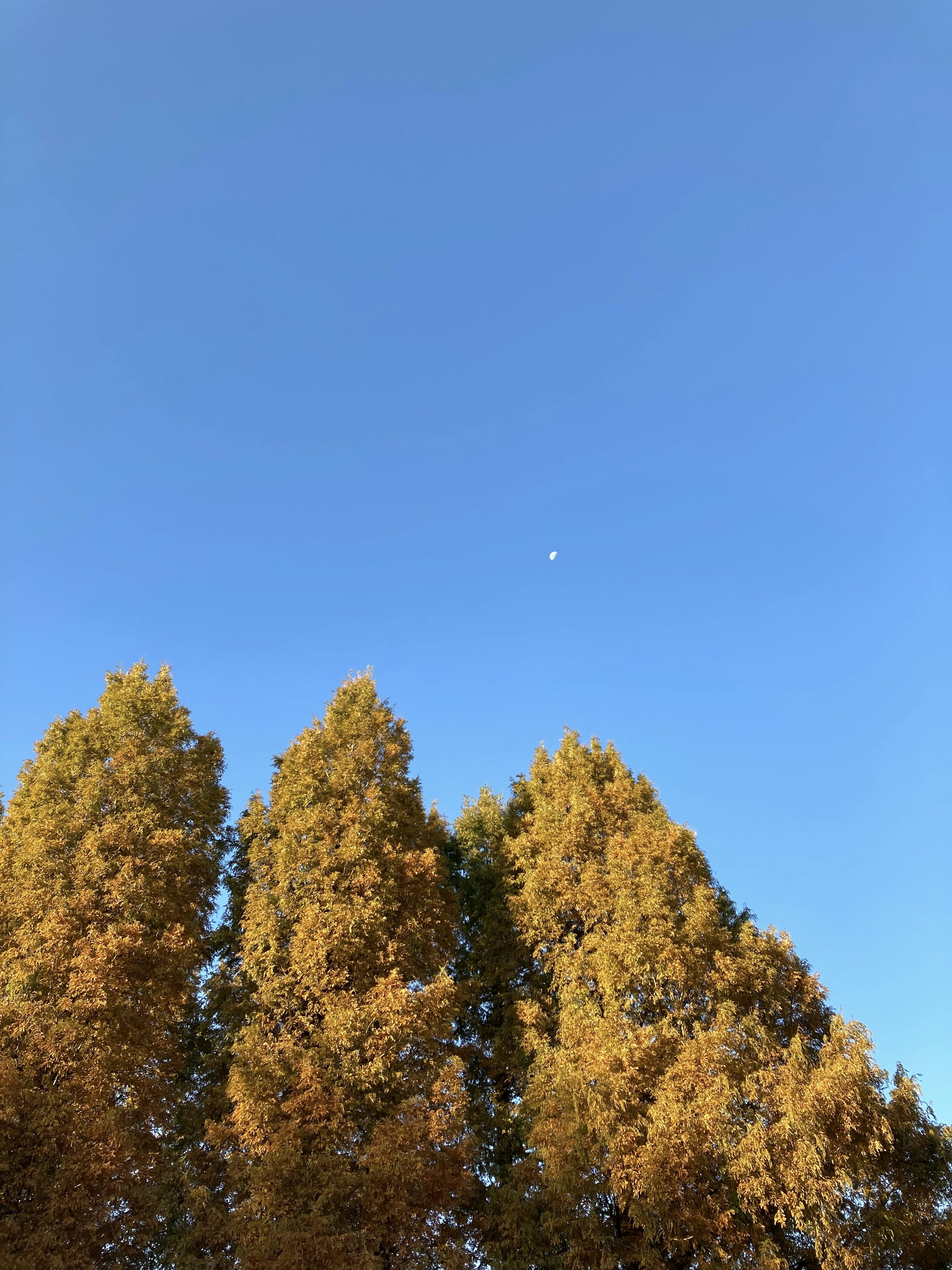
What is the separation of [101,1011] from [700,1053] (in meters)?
12.4

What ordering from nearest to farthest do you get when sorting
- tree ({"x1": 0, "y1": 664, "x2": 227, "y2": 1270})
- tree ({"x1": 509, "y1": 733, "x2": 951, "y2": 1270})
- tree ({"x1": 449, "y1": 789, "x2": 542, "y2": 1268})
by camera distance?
tree ({"x1": 0, "y1": 664, "x2": 227, "y2": 1270}) → tree ({"x1": 509, "y1": 733, "x2": 951, "y2": 1270}) → tree ({"x1": 449, "y1": 789, "x2": 542, "y2": 1268})

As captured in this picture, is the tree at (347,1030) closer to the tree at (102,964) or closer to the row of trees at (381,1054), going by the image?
the row of trees at (381,1054)

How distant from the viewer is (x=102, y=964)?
50.4 feet

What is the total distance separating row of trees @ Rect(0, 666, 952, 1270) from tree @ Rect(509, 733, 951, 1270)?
7 cm

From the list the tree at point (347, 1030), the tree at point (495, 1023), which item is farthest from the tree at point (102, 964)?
the tree at point (495, 1023)

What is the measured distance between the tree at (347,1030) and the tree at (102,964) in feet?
5.13

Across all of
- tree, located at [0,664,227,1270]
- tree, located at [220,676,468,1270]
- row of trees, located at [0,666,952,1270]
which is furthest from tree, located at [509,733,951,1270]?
tree, located at [0,664,227,1270]

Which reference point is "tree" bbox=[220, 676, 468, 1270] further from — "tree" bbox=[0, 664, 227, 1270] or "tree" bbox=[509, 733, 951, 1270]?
"tree" bbox=[509, 733, 951, 1270]

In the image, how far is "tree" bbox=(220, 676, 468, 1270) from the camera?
13.4 metres

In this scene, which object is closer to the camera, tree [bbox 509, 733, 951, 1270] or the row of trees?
the row of trees

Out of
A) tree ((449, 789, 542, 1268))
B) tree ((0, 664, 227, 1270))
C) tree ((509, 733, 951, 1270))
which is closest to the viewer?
tree ((0, 664, 227, 1270))

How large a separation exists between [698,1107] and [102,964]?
1241 centimetres

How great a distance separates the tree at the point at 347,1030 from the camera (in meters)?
13.4

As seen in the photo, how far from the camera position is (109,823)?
17.9 meters
